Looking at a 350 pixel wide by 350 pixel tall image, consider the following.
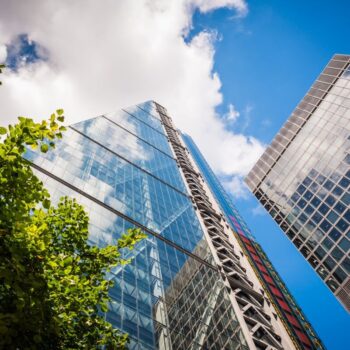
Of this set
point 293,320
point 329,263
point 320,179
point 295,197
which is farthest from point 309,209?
point 293,320

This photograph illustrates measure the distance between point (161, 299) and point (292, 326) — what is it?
3265cm

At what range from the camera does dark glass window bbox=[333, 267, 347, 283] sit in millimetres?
34156

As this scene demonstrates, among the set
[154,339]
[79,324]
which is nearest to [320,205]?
[154,339]

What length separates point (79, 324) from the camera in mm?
5781

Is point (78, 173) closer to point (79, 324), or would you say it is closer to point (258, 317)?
point (258, 317)

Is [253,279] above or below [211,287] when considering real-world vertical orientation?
above

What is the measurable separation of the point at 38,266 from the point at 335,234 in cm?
4050

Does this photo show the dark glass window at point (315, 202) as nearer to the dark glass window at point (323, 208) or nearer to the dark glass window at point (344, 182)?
the dark glass window at point (323, 208)

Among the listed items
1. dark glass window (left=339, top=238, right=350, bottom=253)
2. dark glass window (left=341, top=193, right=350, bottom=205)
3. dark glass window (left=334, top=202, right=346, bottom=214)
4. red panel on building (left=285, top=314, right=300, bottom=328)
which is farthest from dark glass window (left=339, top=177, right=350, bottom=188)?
red panel on building (left=285, top=314, right=300, bottom=328)

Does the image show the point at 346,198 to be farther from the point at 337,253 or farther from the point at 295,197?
the point at 295,197

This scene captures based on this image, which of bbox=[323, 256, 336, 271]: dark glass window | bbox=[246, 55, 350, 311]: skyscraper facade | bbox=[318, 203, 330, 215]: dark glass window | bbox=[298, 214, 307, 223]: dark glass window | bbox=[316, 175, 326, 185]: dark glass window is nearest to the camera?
bbox=[323, 256, 336, 271]: dark glass window

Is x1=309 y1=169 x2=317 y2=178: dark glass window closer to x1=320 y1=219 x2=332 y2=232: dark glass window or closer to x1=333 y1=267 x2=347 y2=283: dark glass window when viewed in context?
x1=320 y1=219 x2=332 y2=232: dark glass window

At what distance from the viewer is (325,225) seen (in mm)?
40469

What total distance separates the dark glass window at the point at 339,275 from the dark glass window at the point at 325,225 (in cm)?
600
